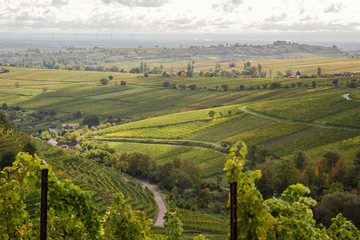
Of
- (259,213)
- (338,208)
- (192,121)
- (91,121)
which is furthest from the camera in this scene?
(91,121)

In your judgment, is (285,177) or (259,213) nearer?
(259,213)

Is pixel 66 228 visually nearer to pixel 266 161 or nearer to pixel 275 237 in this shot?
pixel 275 237

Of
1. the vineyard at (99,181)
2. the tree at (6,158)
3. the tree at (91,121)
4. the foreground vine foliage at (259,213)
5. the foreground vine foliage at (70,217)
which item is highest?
the foreground vine foliage at (259,213)

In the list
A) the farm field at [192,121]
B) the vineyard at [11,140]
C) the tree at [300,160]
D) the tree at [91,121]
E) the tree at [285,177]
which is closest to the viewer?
the vineyard at [11,140]

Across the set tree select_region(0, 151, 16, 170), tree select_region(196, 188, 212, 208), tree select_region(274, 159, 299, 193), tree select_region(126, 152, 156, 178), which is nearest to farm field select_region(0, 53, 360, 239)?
tree select_region(196, 188, 212, 208)

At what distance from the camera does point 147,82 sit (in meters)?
154

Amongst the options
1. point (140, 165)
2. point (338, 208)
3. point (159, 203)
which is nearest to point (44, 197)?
point (338, 208)

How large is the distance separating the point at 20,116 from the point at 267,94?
7133 centimetres

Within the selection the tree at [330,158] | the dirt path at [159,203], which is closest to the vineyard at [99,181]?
the dirt path at [159,203]

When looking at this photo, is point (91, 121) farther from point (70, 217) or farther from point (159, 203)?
point (70, 217)

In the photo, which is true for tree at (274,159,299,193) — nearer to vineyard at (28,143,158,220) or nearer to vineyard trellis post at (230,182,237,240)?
vineyard at (28,143,158,220)

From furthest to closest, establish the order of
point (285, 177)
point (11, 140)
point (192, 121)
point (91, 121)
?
1. point (91, 121)
2. point (192, 121)
3. point (285, 177)
4. point (11, 140)

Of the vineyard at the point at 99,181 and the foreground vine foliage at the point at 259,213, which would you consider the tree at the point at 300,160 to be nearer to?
the vineyard at the point at 99,181

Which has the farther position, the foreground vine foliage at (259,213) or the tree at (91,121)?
the tree at (91,121)
